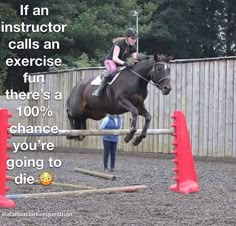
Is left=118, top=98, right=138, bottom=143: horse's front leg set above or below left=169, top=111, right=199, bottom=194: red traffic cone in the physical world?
above

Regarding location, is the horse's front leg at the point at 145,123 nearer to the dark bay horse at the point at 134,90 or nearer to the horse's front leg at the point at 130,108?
the dark bay horse at the point at 134,90

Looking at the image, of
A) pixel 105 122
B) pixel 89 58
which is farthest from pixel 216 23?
pixel 105 122

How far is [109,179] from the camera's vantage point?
1256 cm

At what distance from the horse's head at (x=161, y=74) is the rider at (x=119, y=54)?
0.46m

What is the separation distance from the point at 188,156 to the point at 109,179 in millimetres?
2083

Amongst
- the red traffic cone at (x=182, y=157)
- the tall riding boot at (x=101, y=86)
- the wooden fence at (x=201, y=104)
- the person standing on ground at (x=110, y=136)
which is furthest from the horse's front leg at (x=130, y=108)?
the wooden fence at (x=201, y=104)

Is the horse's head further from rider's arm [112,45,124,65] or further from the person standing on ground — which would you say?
the person standing on ground

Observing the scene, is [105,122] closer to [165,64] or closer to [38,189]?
[38,189]

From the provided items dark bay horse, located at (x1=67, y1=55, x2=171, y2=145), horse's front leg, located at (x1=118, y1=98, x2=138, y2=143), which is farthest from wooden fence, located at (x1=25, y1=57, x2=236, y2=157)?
horse's front leg, located at (x1=118, y1=98, x2=138, y2=143)

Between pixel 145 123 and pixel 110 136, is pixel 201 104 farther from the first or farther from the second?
pixel 145 123

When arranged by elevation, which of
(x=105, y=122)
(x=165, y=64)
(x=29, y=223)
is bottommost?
(x=29, y=223)

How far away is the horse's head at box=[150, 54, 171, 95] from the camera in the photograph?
29.6ft

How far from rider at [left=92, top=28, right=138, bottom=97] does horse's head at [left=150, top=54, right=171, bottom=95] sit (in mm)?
458

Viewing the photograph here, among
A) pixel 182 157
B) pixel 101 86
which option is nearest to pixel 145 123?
pixel 101 86
